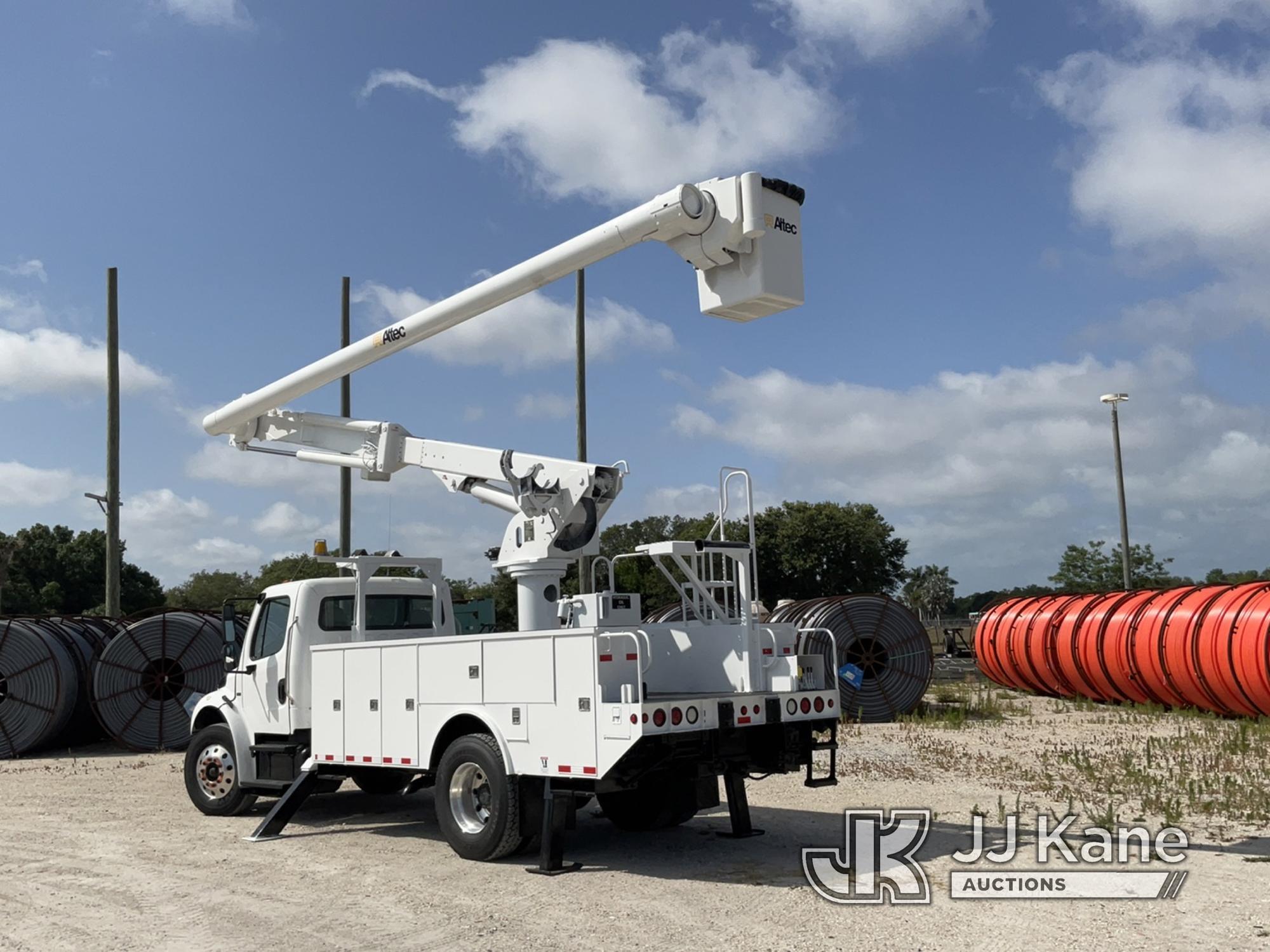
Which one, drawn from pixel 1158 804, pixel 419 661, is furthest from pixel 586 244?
pixel 1158 804

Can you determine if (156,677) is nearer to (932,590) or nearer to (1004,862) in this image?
(1004,862)

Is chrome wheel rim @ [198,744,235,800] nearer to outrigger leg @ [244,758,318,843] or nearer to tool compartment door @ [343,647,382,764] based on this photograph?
→ outrigger leg @ [244,758,318,843]

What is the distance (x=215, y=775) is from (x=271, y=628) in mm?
1777

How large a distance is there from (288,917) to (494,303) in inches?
221

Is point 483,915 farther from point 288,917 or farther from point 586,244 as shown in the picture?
point 586,244

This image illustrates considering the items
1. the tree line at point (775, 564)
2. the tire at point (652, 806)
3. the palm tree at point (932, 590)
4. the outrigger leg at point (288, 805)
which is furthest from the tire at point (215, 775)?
the palm tree at point (932, 590)

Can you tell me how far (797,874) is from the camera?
8594mm

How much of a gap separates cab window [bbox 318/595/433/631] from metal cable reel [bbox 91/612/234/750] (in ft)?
31.1

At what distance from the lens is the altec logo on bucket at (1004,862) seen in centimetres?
793

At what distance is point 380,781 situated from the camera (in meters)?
12.7

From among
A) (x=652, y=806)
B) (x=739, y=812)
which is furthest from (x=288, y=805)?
(x=739, y=812)

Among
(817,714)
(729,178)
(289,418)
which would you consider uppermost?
(729,178)

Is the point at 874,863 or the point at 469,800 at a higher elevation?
the point at 469,800

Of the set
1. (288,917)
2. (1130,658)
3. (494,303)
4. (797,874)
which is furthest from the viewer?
(1130,658)
